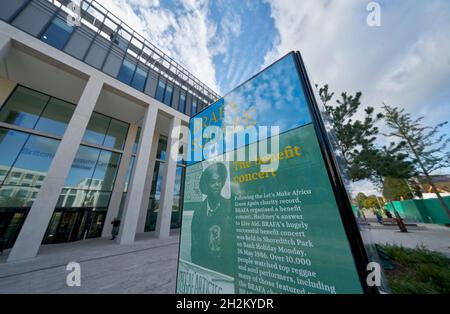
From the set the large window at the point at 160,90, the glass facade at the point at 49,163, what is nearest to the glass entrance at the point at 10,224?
the glass facade at the point at 49,163

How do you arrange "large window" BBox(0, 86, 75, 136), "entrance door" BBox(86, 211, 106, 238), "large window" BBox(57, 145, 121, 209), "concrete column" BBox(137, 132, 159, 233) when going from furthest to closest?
"concrete column" BBox(137, 132, 159, 233) → "entrance door" BBox(86, 211, 106, 238) → "large window" BBox(57, 145, 121, 209) → "large window" BBox(0, 86, 75, 136)

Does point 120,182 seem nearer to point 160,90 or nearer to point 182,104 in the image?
point 160,90

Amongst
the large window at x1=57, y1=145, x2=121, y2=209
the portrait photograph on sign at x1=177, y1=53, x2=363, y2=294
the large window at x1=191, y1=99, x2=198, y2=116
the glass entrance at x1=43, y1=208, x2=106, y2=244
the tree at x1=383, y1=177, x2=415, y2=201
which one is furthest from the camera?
the tree at x1=383, y1=177, x2=415, y2=201

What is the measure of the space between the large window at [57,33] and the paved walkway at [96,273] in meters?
10.2

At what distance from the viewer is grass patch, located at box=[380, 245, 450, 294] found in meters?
3.56

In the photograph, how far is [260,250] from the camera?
1.33 metres

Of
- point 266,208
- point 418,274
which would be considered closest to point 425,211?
point 418,274

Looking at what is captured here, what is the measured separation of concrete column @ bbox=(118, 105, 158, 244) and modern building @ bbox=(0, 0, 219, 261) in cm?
6

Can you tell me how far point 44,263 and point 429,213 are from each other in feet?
99.2

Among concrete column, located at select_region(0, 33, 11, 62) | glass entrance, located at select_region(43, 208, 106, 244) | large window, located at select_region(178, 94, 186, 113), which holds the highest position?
large window, located at select_region(178, 94, 186, 113)

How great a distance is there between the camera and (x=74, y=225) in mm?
9703

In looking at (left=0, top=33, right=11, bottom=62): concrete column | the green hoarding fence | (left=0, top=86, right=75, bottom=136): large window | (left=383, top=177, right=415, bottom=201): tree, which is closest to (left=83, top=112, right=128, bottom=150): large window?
(left=0, top=86, right=75, bottom=136): large window

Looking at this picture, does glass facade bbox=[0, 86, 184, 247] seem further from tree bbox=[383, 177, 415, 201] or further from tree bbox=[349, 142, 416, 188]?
tree bbox=[383, 177, 415, 201]
